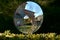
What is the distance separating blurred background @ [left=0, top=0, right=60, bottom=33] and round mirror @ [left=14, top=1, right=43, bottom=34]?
0.43 ft

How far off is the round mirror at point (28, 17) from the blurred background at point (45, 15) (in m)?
0.13

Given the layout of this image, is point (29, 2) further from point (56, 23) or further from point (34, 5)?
point (56, 23)

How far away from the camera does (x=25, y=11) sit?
294 inches

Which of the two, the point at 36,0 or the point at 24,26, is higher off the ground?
the point at 36,0

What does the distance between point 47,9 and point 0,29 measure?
1519mm

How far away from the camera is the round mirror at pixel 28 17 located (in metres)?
7.42

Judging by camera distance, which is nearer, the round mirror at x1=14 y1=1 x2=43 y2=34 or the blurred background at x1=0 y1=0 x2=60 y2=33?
the round mirror at x1=14 y1=1 x2=43 y2=34

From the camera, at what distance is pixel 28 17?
7406 millimetres

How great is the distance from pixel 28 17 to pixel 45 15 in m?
0.53

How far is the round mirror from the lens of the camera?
24.3 feet

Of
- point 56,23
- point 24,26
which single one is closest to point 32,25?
point 24,26

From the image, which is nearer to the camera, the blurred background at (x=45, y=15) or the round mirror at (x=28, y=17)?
the round mirror at (x=28, y=17)

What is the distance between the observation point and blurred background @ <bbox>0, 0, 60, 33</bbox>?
7.57 metres

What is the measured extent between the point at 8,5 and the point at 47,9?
1163 mm
